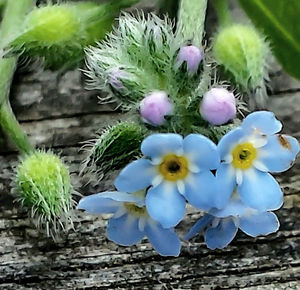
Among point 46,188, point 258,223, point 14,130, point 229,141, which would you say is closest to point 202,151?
point 229,141

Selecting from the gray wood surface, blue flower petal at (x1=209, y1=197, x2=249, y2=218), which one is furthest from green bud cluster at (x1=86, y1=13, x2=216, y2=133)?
the gray wood surface

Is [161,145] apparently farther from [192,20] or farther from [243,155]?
[192,20]

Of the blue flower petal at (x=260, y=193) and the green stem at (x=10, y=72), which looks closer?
the blue flower petal at (x=260, y=193)

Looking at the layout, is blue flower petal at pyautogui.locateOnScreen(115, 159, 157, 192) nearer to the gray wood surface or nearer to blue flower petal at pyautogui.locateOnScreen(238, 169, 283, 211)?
blue flower petal at pyautogui.locateOnScreen(238, 169, 283, 211)

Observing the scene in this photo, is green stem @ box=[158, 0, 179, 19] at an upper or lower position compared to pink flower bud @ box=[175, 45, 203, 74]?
upper

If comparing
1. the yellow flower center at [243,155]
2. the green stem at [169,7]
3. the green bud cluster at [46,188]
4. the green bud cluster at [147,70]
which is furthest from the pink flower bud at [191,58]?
the green stem at [169,7]

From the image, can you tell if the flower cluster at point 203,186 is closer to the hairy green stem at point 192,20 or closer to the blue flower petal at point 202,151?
the blue flower petal at point 202,151

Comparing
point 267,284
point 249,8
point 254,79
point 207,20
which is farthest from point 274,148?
point 207,20
